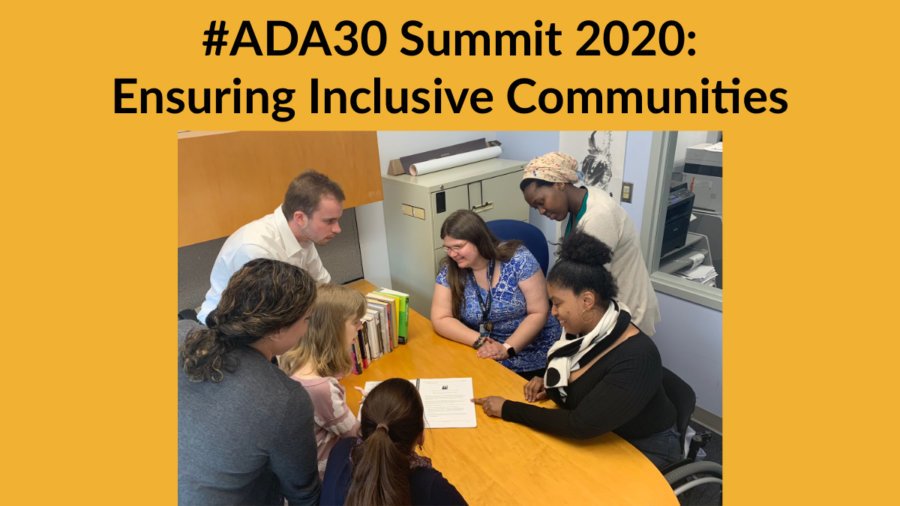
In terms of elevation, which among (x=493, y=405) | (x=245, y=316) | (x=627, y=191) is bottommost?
(x=493, y=405)

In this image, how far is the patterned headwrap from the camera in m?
2.19

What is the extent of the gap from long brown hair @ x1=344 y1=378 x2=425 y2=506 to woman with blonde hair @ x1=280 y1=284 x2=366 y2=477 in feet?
1.40

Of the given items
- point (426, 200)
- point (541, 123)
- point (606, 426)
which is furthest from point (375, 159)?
point (606, 426)

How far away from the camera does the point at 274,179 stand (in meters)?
2.25

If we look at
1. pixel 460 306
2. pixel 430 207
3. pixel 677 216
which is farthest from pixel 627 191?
pixel 460 306

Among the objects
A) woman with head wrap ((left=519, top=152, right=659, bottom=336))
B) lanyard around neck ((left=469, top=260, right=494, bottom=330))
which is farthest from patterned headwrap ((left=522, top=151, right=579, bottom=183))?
lanyard around neck ((left=469, top=260, right=494, bottom=330))

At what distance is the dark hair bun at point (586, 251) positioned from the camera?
5.47 ft

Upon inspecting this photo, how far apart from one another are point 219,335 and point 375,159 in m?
1.53

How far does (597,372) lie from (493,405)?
386 mm

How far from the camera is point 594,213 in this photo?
2.12 meters

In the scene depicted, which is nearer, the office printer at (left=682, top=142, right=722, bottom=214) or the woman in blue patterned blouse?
the woman in blue patterned blouse

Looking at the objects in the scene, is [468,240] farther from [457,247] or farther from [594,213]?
[594,213]

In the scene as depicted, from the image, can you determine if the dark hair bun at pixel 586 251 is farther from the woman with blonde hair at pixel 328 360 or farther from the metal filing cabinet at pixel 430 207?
the metal filing cabinet at pixel 430 207

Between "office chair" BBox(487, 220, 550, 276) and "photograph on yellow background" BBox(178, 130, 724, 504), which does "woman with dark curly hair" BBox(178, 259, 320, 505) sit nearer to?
"photograph on yellow background" BBox(178, 130, 724, 504)
